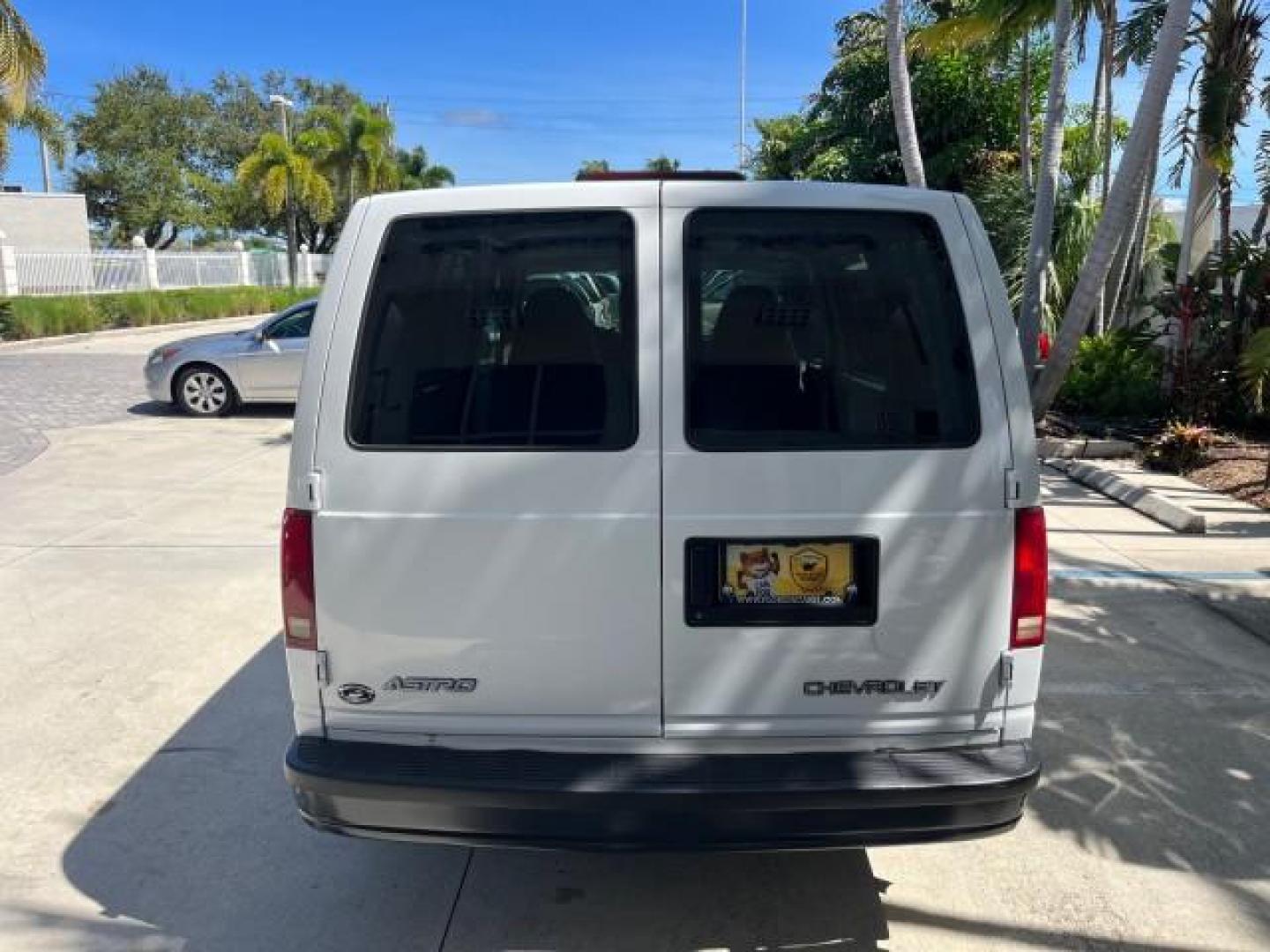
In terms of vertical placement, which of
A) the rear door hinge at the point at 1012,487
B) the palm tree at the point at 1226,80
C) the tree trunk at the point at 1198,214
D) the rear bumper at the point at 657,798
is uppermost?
the palm tree at the point at 1226,80

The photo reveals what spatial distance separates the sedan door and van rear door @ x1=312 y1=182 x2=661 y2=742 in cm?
1025

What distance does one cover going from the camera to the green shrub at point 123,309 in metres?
22.4

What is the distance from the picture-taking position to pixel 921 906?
3.19m

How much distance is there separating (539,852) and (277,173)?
123 feet

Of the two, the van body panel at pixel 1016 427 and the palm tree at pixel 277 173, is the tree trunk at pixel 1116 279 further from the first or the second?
the palm tree at pixel 277 173

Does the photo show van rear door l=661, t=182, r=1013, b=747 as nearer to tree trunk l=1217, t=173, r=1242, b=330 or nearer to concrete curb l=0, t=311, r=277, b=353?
tree trunk l=1217, t=173, r=1242, b=330

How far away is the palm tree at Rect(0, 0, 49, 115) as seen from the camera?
16.3 m

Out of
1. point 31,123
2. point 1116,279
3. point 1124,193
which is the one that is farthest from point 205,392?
point 31,123

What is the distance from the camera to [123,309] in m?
26.1

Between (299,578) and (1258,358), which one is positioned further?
(1258,358)

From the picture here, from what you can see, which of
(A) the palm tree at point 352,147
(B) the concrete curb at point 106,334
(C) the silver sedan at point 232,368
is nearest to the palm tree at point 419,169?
(A) the palm tree at point 352,147

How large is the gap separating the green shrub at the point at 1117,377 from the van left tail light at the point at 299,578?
34.8ft

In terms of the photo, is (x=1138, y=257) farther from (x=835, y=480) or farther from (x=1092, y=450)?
(x=835, y=480)

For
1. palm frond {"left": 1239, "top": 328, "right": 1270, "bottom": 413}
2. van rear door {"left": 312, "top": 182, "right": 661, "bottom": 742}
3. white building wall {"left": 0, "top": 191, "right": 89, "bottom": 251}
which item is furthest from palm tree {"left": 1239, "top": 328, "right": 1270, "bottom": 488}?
white building wall {"left": 0, "top": 191, "right": 89, "bottom": 251}
